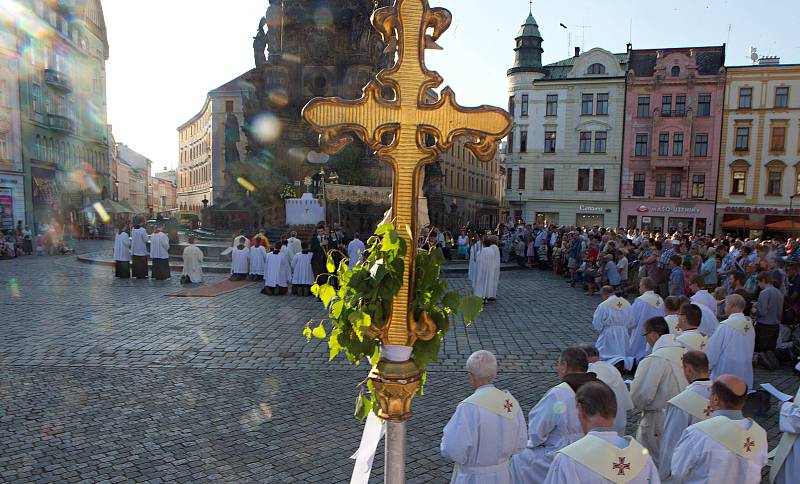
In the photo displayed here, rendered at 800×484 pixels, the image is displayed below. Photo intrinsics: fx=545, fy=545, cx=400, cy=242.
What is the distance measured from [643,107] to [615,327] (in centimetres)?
3726

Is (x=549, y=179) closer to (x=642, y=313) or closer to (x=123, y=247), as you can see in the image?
(x=123, y=247)

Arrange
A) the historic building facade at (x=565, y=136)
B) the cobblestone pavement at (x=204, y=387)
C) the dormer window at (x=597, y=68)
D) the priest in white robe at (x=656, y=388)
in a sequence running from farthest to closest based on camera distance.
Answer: the dormer window at (x=597, y=68) → the historic building facade at (x=565, y=136) → the cobblestone pavement at (x=204, y=387) → the priest in white robe at (x=656, y=388)

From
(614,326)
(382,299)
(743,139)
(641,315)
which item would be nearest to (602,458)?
(382,299)

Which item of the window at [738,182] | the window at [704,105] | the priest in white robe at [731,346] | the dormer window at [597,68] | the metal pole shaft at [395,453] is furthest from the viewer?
the dormer window at [597,68]

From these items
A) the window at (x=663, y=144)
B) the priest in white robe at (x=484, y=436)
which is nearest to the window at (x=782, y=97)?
the window at (x=663, y=144)

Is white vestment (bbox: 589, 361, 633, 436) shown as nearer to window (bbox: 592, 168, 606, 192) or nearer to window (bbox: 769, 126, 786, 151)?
window (bbox: 592, 168, 606, 192)

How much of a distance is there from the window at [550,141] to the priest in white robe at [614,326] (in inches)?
1411

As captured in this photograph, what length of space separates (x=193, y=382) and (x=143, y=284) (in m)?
11.3

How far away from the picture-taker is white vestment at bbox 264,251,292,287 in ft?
53.5

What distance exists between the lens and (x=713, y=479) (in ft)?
11.7

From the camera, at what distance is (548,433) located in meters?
4.25

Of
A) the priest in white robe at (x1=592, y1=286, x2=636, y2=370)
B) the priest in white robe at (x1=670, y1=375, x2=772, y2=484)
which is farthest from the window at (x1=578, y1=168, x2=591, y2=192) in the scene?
the priest in white robe at (x1=670, y1=375, x2=772, y2=484)

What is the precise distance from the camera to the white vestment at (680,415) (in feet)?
14.5

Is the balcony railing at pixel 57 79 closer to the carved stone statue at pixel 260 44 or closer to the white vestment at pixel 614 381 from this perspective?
the carved stone statue at pixel 260 44
